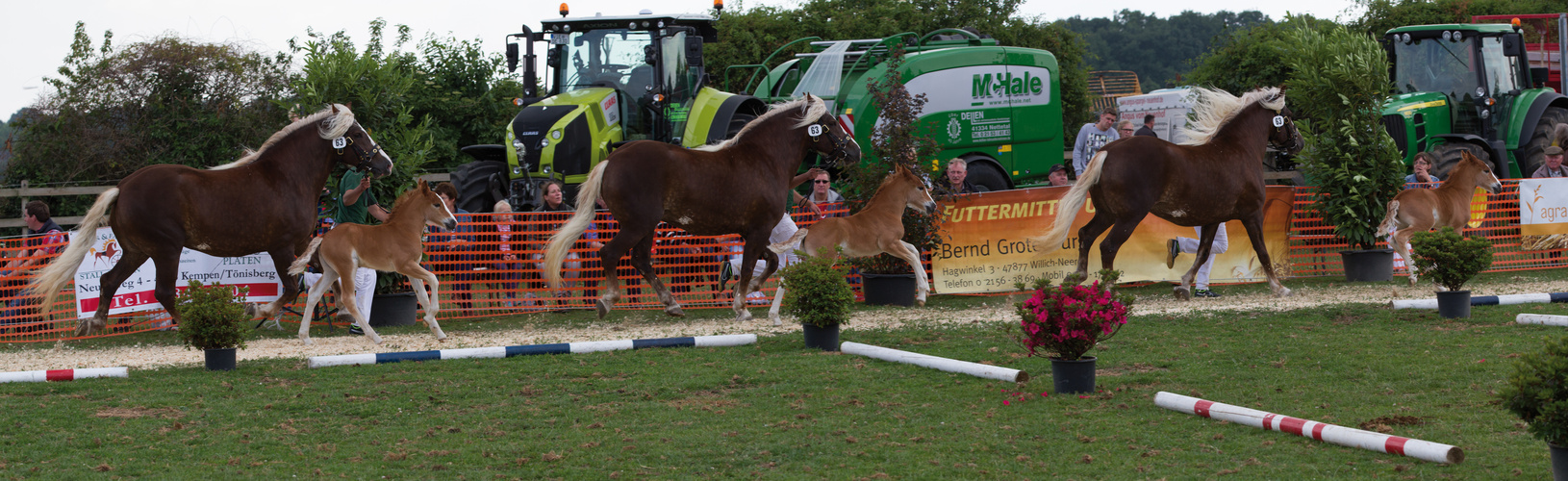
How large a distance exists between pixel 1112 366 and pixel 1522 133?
501 inches

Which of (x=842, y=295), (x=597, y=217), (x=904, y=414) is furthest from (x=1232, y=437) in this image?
(x=597, y=217)

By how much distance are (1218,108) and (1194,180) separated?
53.0 inches

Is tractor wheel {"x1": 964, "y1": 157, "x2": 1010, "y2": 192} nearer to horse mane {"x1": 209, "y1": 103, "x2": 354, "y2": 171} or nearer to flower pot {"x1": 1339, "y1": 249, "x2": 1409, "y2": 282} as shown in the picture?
flower pot {"x1": 1339, "y1": 249, "x2": 1409, "y2": 282}

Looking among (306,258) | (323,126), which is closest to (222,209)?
(306,258)

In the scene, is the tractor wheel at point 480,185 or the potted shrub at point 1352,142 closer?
the potted shrub at point 1352,142

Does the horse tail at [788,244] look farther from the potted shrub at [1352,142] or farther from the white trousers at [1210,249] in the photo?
the potted shrub at [1352,142]

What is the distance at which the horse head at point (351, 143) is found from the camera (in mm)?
10008

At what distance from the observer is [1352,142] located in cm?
1299

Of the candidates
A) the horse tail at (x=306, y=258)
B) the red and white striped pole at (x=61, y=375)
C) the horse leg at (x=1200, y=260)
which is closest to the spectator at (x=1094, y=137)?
the horse leg at (x=1200, y=260)

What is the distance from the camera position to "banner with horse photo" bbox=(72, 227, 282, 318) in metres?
11.0

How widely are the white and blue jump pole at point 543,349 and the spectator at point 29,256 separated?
Answer: 452 cm

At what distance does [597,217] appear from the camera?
495 inches

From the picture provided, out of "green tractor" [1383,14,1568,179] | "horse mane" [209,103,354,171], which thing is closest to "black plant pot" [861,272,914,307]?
"horse mane" [209,103,354,171]

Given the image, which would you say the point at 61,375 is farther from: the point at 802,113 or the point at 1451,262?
the point at 1451,262
